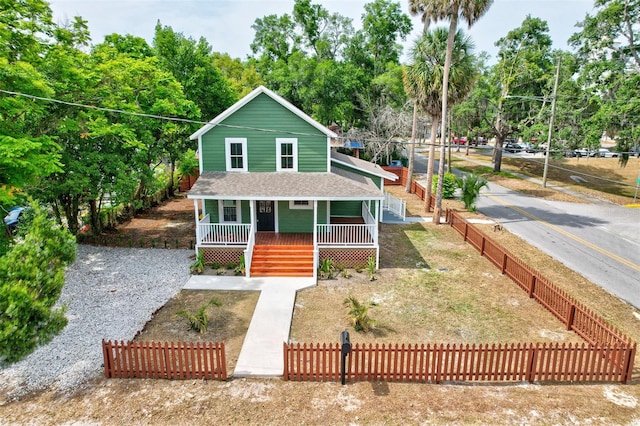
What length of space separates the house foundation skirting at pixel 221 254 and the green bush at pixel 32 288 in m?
9.20

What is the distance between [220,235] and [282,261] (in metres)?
3.09

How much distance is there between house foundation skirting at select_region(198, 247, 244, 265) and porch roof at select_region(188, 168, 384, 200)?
231 centimetres

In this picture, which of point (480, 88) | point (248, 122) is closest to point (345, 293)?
point (248, 122)

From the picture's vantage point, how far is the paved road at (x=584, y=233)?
663 inches

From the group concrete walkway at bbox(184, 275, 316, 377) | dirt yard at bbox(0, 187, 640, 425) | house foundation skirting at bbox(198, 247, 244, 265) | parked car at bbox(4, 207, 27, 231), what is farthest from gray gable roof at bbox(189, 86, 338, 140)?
parked car at bbox(4, 207, 27, 231)

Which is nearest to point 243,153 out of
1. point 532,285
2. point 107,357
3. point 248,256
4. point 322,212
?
point 322,212

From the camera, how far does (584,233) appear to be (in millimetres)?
23141

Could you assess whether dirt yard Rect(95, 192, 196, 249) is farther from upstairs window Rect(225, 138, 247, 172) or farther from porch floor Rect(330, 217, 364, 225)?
porch floor Rect(330, 217, 364, 225)

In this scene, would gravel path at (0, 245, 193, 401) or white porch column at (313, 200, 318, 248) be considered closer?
gravel path at (0, 245, 193, 401)

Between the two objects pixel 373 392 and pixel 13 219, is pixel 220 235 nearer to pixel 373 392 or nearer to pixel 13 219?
pixel 373 392

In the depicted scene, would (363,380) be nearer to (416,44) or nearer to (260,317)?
(260,317)

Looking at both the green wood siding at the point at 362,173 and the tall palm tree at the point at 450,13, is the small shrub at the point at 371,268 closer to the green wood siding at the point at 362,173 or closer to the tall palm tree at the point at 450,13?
the green wood siding at the point at 362,173

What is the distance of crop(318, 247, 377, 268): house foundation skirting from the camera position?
17297mm

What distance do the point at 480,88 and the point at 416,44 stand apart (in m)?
24.2
